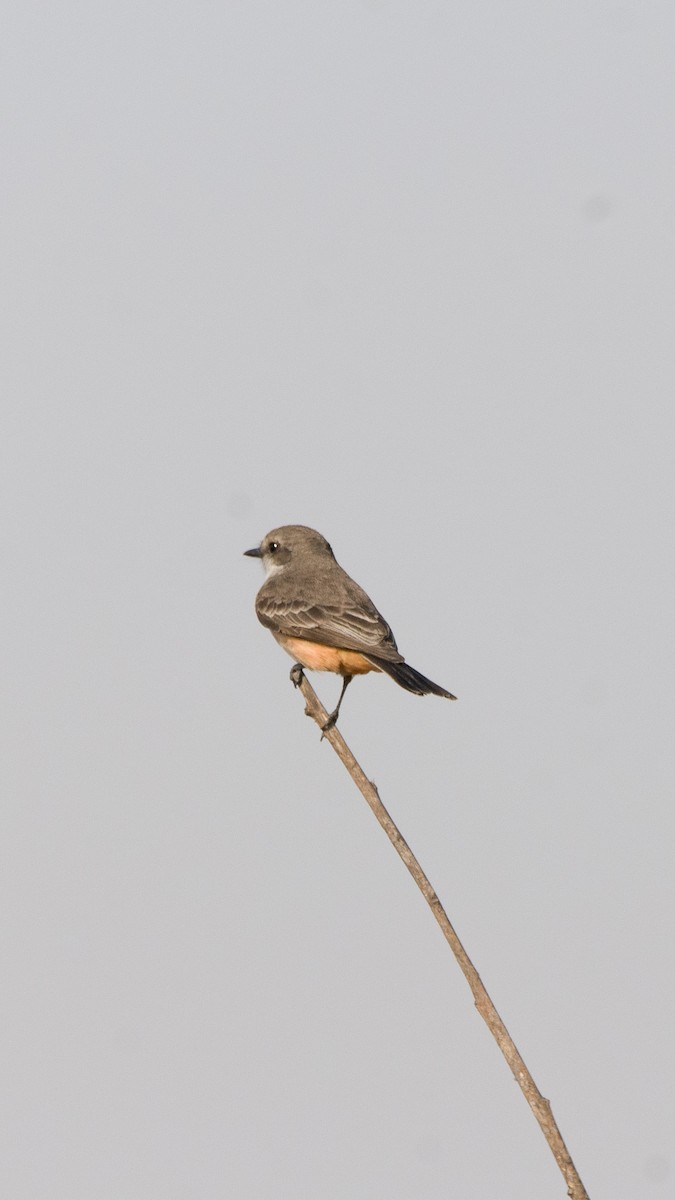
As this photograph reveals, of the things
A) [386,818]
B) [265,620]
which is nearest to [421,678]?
[265,620]

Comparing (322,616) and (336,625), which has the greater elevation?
(322,616)

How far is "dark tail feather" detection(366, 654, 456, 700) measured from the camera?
10.9 metres

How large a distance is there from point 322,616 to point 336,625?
0.84 ft

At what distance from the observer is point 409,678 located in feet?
36.2

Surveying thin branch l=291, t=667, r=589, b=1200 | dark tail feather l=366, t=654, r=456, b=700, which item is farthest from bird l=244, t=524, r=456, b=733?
thin branch l=291, t=667, r=589, b=1200

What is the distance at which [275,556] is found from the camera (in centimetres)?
1400

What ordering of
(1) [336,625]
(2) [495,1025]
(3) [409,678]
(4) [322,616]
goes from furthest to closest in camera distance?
(4) [322,616], (1) [336,625], (3) [409,678], (2) [495,1025]

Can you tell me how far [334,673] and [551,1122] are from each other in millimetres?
7097

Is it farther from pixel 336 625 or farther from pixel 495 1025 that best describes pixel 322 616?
pixel 495 1025

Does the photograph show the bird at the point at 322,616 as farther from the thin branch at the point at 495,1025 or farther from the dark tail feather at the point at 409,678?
the thin branch at the point at 495,1025

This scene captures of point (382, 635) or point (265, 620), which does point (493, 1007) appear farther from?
point (265, 620)


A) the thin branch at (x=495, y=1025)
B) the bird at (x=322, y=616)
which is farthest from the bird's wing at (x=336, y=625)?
the thin branch at (x=495, y=1025)

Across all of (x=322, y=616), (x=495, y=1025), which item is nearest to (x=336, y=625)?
(x=322, y=616)

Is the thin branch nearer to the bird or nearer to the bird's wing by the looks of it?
the bird
